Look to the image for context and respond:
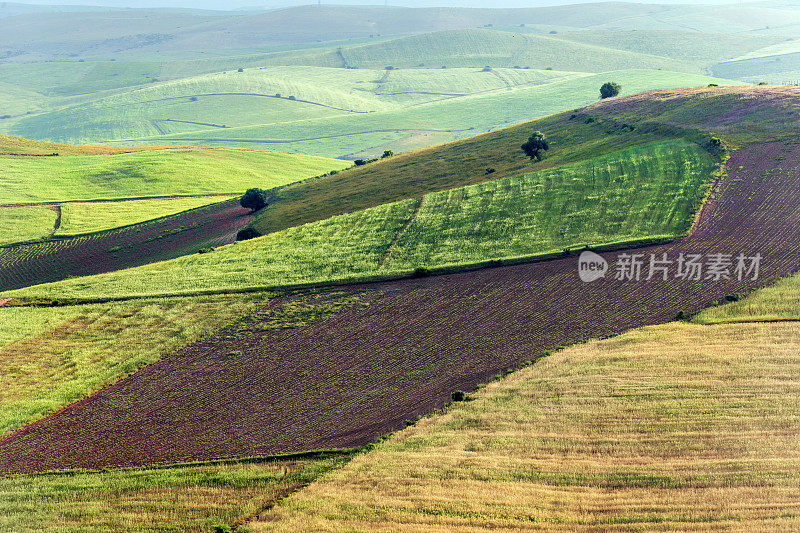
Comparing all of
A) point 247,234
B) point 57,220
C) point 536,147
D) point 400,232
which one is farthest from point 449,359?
point 57,220

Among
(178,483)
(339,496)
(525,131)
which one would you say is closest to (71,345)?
(178,483)

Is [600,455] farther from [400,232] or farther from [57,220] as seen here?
[57,220]

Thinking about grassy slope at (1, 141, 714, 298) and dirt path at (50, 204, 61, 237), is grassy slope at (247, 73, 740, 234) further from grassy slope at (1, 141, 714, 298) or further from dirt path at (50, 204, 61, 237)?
dirt path at (50, 204, 61, 237)

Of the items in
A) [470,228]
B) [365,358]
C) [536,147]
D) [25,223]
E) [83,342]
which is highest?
[536,147]

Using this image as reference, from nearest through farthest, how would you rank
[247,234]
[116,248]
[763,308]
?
1. [763,308]
2. [247,234]
3. [116,248]

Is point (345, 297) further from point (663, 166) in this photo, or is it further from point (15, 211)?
point (15, 211)

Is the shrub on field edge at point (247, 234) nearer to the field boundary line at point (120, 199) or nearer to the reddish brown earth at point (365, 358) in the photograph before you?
the reddish brown earth at point (365, 358)

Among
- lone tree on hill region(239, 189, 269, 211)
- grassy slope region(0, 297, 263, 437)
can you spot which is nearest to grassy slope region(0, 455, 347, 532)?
grassy slope region(0, 297, 263, 437)

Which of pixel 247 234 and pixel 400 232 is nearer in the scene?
pixel 400 232
